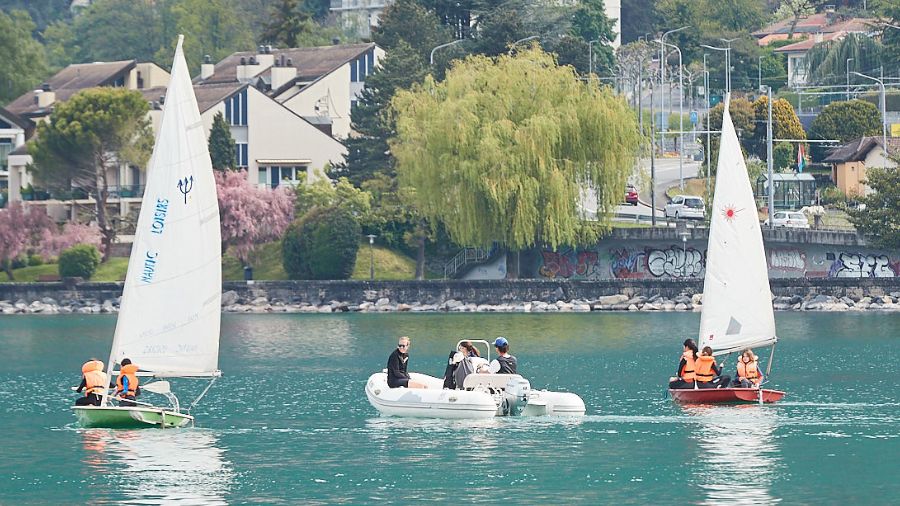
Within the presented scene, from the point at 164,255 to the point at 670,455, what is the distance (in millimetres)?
11031

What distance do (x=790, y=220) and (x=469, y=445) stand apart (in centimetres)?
6736

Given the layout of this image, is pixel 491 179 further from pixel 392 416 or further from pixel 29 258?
pixel 392 416

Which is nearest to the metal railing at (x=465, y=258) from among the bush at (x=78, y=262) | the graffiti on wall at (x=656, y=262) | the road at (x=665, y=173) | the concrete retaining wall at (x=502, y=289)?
the concrete retaining wall at (x=502, y=289)

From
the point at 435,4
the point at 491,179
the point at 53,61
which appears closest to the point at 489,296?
the point at 491,179

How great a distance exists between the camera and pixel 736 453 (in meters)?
40.4

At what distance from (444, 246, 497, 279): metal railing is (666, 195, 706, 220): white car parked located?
14.6 m

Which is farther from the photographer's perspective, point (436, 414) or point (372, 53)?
point (372, 53)

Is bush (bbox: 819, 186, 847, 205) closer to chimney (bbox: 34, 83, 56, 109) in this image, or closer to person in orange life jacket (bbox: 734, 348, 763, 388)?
chimney (bbox: 34, 83, 56, 109)

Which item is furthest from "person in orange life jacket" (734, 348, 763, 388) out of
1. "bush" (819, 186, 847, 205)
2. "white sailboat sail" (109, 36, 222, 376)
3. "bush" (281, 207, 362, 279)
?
"bush" (819, 186, 847, 205)

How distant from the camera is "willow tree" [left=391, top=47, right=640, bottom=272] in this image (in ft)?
304

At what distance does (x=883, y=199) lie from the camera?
3684 inches

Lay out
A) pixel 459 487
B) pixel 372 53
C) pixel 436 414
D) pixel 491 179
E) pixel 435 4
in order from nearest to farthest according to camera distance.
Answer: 1. pixel 459 487
2. pixel 436 414
3. pixel 491 179
4. pixel 372 53
5. pixel 435 4

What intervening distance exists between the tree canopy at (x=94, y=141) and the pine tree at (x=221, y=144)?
395 centimetres

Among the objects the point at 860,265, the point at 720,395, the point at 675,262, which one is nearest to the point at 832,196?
the point at 675,262
